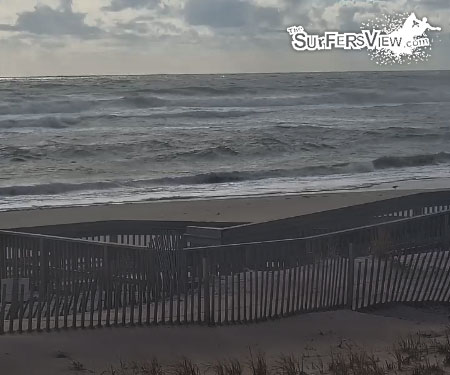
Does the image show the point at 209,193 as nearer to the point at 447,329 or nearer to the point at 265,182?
the point at 265,182

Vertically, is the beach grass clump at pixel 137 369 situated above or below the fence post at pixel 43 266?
below

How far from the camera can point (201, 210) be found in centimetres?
1850

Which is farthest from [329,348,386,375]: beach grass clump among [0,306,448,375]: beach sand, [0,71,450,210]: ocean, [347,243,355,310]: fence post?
[0,71,450,210]: ocean

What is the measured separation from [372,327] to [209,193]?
14.6m

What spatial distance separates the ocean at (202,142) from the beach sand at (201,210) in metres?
2.13

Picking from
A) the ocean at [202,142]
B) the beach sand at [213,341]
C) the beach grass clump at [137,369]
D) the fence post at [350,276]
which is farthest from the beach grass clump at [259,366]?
the ocean at [202,142]

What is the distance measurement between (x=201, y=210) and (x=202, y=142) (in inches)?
816

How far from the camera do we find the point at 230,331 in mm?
8656

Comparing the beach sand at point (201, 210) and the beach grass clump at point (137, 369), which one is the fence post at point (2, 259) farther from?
the beach sand at point (201, 210)

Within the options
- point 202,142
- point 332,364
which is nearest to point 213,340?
point 332,364

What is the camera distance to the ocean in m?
25.3

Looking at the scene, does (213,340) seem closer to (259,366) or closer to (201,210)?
(259,366)

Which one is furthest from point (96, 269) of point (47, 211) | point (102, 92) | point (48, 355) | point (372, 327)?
point (102, 92)

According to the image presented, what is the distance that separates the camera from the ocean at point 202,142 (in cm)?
2528
